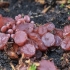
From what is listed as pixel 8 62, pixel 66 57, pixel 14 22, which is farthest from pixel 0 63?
pixel 66 57

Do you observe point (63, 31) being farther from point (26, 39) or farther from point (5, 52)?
point (5, 52)

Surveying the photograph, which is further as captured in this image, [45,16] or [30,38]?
[45,16]

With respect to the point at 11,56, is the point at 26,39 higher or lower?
higher

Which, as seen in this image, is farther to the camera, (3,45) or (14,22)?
(14,22)

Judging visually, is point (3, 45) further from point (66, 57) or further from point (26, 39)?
point (66, 57)

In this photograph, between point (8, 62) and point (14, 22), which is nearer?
point (8, 62)

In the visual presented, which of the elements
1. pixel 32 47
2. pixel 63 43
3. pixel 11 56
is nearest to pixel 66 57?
pixel 63 43
